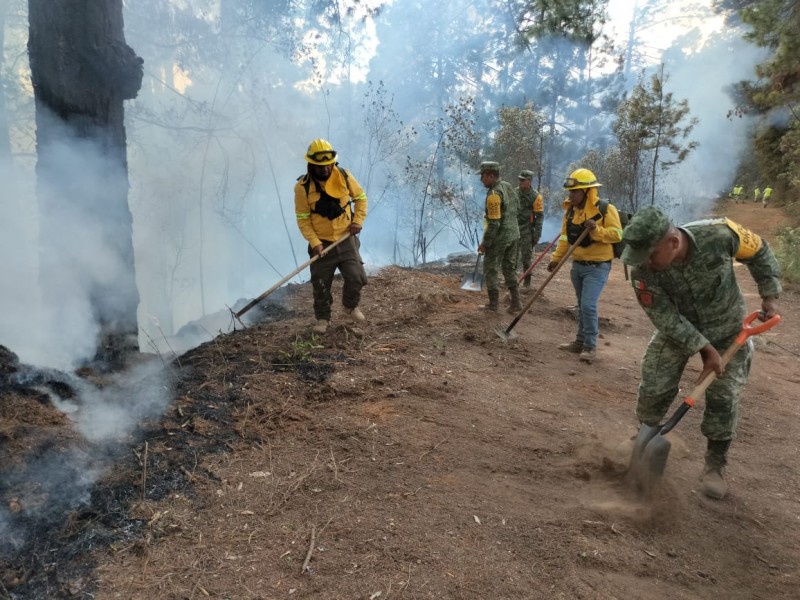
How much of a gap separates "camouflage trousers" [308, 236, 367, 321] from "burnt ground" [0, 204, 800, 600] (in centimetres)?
79

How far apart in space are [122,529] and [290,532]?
30.5 inches

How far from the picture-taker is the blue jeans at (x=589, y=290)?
17.0 feet

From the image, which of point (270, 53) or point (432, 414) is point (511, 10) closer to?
point (270, 53)

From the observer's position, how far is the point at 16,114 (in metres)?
13.4

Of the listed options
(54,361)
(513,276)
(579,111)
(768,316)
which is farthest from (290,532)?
(579,111)

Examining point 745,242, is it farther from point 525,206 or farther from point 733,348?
point 525,206

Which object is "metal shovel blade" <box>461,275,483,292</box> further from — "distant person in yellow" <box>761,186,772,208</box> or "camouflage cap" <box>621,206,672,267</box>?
"distant person in yellow" <box>761,186,772,208</box>

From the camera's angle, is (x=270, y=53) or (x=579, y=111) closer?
(x=270, y=53)

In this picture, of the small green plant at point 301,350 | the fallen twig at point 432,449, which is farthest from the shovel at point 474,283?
the fallen twig at point 432,449

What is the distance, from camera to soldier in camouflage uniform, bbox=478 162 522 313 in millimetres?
6457

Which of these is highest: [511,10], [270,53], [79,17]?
[511,10]

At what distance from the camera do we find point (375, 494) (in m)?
2.88

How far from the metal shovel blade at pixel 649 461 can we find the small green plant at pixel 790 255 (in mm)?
9270

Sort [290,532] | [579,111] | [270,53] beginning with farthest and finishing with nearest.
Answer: [579,111] → [270,53] → [290,532]
